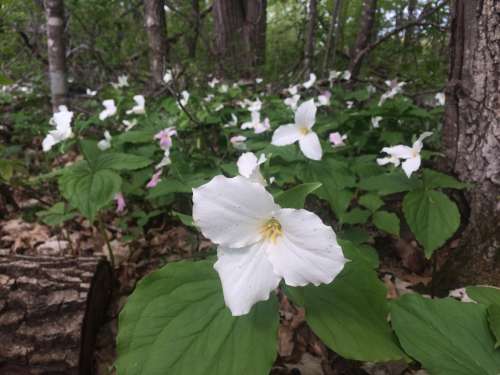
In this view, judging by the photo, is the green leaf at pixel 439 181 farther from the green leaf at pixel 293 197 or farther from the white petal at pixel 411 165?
the green leaf at pixel 293 197

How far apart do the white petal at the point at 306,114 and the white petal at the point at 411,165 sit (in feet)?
1.44

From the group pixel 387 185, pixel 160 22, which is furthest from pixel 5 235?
pixel 387 185

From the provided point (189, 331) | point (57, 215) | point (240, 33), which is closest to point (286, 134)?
point (189, 331)

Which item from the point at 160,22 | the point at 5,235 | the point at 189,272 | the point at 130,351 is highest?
the point at 160,22

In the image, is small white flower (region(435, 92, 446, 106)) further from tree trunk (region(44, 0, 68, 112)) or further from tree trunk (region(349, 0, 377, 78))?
tree trunk (region(44, 0, 68, 112))

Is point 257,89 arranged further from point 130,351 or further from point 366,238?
point 130,351

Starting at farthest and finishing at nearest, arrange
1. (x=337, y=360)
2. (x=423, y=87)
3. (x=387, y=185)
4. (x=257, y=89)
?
(x=257, y=89) → (x=423, y=87) → (x=387, y=185) → (x=337, y=360)

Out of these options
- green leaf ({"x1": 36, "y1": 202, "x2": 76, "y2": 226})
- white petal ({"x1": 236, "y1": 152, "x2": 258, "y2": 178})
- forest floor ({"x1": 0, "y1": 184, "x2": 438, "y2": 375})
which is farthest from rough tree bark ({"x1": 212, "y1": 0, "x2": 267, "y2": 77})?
white petal ({"x1": 236, "y1": 152, "x2": 258, "y2": 178})

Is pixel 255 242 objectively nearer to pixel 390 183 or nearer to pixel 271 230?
pixel 271 230

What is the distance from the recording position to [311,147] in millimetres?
1503

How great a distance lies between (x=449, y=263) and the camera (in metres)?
1.52

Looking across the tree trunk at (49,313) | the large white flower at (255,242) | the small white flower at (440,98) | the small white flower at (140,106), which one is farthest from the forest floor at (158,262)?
the small white flower at (440,98)

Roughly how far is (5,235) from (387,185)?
7.83 ft

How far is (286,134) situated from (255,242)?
2.86ft
